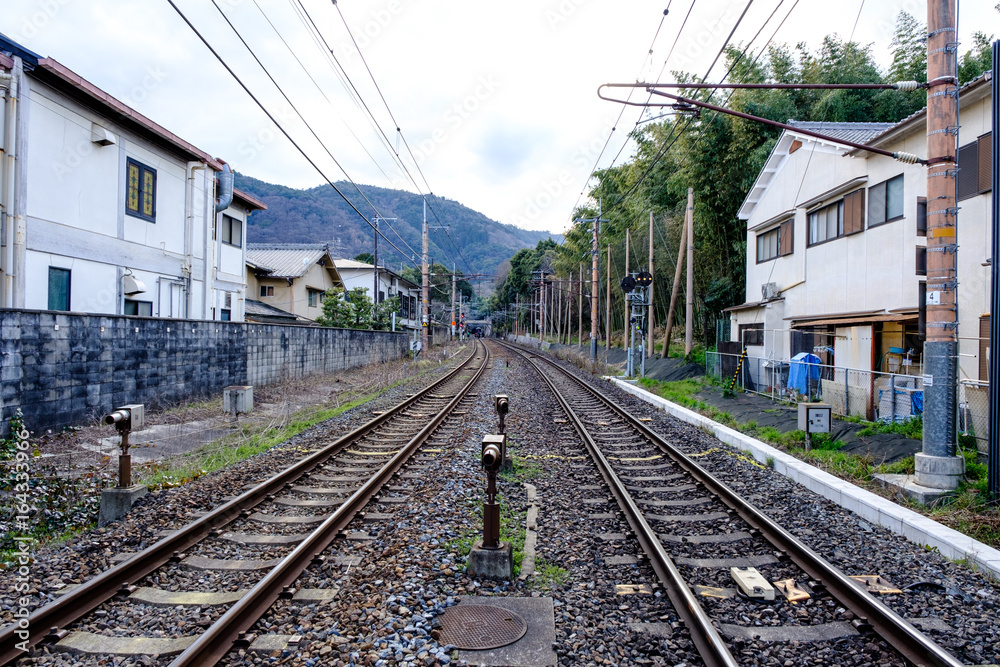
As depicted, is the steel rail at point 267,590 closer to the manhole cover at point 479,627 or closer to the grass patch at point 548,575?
the manhole cover at point 479,627

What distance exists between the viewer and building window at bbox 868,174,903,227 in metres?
12.3

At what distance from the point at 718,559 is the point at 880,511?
2260 millimetres

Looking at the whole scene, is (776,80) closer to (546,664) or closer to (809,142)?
(809,142)

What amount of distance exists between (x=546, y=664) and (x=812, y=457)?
22.3 feet

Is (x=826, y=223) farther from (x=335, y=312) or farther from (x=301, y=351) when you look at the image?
(x=335, y=312)

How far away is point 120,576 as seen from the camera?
404 cm

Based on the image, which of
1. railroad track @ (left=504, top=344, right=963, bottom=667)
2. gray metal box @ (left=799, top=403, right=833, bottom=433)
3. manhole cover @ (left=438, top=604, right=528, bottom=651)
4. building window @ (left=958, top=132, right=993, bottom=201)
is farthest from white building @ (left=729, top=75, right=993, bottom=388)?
manhole cover @ (left=438, top=604, right=528, bottom=651)

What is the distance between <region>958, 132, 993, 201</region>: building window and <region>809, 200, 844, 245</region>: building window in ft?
13.8

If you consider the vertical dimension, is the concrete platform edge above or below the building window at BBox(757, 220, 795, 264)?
below

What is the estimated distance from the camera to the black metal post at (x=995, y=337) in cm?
586

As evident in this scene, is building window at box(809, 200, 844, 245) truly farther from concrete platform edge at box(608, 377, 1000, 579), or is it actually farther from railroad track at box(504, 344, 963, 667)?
railroad track at box(504, 344, 963, 667)

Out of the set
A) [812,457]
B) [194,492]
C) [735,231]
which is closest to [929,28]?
[812,457]

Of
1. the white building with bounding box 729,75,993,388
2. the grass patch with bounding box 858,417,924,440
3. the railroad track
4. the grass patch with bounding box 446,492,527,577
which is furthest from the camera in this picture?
the white building with bounding box 729,75,993,388

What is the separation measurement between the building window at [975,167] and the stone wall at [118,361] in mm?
14985
